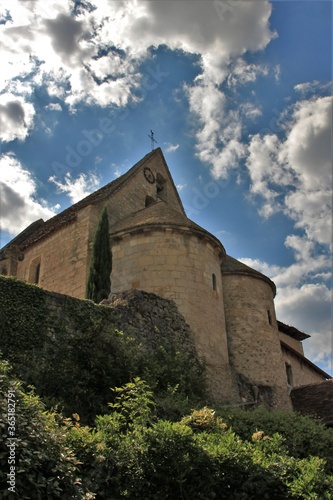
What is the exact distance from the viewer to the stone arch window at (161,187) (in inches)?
1014

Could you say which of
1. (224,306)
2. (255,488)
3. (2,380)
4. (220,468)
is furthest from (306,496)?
(224,306)

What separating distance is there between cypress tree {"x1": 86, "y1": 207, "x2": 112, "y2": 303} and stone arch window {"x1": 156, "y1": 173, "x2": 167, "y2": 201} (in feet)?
29.5

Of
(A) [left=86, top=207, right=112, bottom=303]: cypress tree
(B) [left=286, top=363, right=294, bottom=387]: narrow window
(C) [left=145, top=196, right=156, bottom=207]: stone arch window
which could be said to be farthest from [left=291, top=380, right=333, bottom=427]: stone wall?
(C) [left=145, top=196, right=156, bottom=207]: stone arch window

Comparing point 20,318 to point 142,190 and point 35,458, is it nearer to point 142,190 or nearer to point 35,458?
point 35,458

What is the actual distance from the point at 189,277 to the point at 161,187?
10.4 metres

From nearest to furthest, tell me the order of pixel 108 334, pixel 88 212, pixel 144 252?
pixel 108 334 → pixel 144 252 → pixel 88 212

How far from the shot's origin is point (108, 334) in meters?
11.9

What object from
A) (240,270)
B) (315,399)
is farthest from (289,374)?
(240,270)

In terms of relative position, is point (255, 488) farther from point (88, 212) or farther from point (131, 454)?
point (88, 212)

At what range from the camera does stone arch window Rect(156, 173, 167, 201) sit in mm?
25759

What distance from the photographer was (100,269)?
16125mm

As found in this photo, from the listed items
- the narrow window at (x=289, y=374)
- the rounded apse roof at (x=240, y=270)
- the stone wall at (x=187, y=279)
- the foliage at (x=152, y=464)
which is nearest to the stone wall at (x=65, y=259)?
the stone wall at (x=187, y=279)

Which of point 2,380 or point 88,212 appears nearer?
point 2,380

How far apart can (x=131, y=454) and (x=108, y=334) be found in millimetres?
5169
